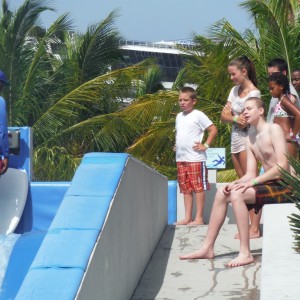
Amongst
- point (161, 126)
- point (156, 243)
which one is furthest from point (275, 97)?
point (161, 126)

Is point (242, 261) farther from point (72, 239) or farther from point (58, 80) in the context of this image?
point (58, 80)

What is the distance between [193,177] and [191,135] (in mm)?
476

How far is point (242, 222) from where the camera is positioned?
7.14 meters

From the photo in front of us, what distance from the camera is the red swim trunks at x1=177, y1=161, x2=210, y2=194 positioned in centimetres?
991

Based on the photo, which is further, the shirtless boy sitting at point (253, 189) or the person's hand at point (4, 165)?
the person's hand at point (4, 165)

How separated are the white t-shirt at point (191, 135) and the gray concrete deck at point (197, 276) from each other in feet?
5.87

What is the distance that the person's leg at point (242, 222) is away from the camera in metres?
7.11

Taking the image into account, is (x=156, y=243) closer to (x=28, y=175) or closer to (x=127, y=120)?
(x=28, y=175)

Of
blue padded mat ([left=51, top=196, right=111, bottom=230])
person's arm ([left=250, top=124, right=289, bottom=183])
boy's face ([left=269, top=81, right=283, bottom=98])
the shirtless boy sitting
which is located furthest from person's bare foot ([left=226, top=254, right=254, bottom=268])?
boy's face ([left=269, top=81, right=283, bottom=98])

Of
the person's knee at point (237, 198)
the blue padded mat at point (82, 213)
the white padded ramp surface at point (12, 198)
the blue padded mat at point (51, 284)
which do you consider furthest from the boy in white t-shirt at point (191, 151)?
the blue padded mat at point (51, 284)

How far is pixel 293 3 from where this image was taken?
18625 millimetres

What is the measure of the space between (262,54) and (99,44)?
258 inches

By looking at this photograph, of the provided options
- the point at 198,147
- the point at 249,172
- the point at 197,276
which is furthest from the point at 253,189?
the point at 198,147

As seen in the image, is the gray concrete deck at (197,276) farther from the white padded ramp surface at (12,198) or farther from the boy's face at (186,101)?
the boy's face at (186,101)
